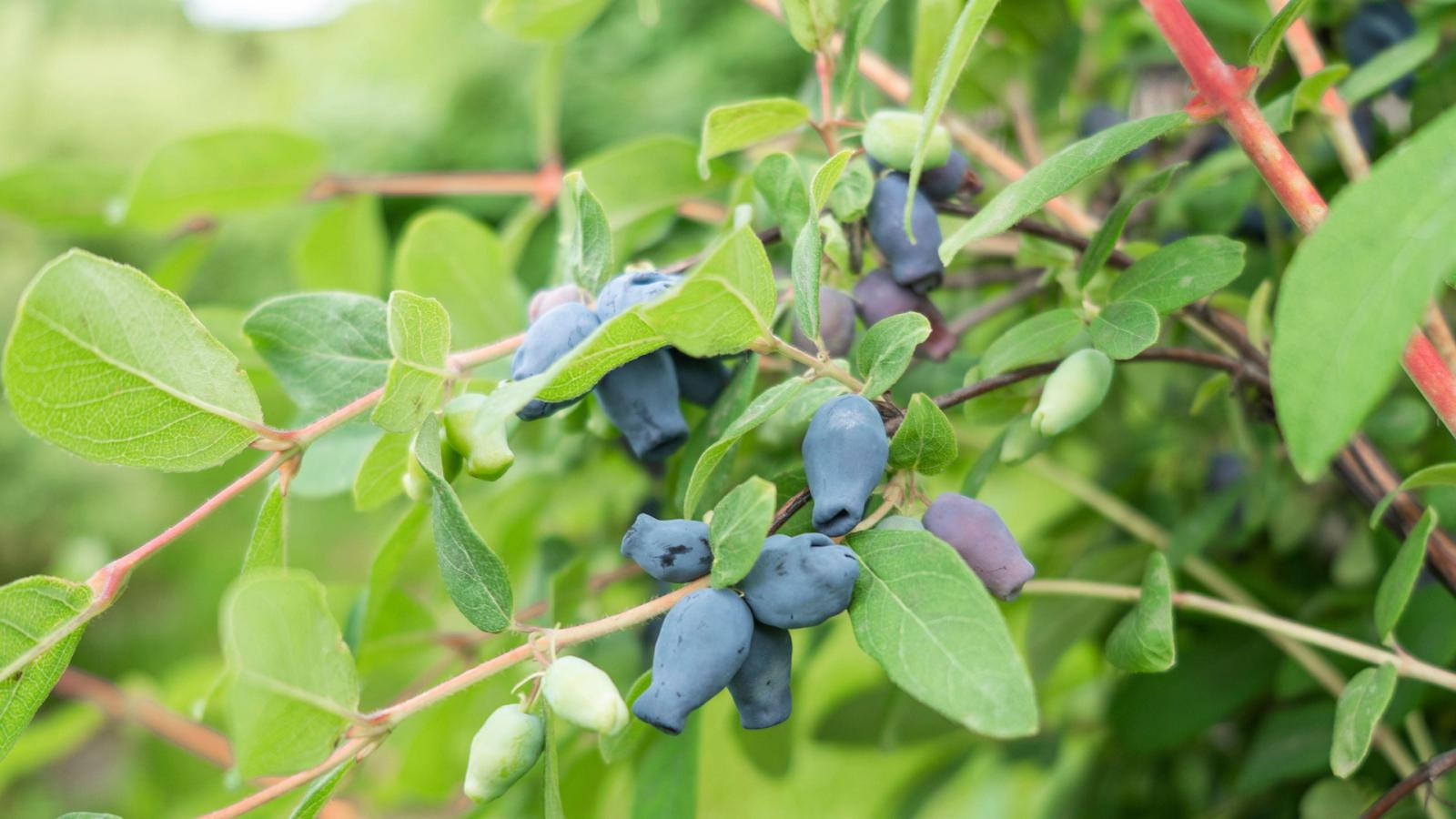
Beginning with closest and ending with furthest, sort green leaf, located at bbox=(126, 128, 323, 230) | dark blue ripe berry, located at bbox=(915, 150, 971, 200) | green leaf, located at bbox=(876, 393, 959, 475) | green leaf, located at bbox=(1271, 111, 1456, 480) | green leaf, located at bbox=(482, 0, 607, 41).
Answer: green leaf, located at bbox=(1271, 111, 1456, 480), green leaf, located at bbox=(876, 393, 959, 475), dark blue ripe berry, located at bbox=(915, 150, 971, 200), green leaf, located at bbox=(482, 0, 607, 41), green leaf, located at bbox=(126, 128, 323, 230)

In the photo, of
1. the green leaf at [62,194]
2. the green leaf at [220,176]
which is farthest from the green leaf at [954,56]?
the green leaf at [62,194]

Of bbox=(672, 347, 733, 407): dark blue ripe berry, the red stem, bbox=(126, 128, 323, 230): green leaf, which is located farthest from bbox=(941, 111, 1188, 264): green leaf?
bbox=(126, 128, 323, 230): green leaf

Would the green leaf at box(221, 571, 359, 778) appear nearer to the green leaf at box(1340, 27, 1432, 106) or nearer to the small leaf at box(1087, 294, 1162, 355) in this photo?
the small leaf at box(1087, 294, 1162, 355)

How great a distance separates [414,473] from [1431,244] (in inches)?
13.2

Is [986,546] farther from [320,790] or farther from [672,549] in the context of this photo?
[320,790]

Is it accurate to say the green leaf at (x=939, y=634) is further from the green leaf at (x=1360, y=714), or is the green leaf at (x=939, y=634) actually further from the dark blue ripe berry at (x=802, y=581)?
the green leaf at (x=1360, y=714)

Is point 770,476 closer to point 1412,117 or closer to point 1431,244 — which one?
point 1431,244

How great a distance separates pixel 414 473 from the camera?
1.38 feet

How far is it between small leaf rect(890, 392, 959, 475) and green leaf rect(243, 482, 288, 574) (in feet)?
0.76

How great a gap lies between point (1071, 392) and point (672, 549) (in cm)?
15

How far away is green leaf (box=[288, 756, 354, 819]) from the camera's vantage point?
345 millimetres

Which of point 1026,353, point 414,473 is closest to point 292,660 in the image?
point 414,473

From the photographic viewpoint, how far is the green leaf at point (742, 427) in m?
0.34

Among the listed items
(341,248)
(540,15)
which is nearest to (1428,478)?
(540,15)
